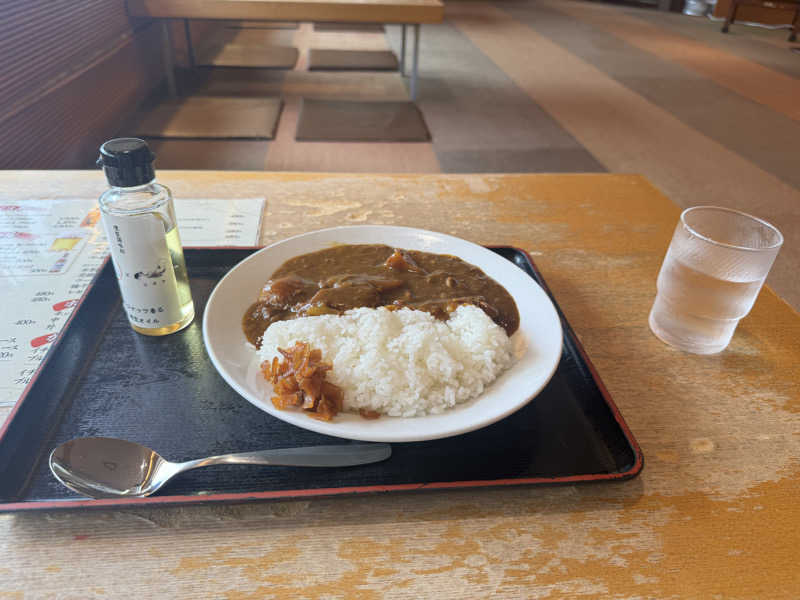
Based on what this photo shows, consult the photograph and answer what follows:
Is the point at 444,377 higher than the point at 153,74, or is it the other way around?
the point at 444,377

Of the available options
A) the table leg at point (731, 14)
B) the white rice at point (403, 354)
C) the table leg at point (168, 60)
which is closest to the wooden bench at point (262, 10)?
the table leg at point (168, 60)

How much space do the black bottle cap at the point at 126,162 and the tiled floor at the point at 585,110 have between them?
2.79 meters

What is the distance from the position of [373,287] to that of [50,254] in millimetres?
804

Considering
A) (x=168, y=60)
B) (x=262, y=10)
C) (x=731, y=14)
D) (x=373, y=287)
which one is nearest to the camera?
(x=373, y=287)

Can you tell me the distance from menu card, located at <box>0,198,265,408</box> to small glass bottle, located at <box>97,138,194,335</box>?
200mm

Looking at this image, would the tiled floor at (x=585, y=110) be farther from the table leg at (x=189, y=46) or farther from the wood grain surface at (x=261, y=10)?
the wood grain surface at (x=261, y=10)

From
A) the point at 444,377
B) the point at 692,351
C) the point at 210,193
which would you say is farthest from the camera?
the point at 210,193

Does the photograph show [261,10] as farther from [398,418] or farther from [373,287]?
[398,418]

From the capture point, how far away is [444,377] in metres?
0.81

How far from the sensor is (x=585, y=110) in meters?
5.01

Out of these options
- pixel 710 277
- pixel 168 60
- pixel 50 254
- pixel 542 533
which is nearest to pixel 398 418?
pixel 542 533

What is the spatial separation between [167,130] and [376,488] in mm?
3867

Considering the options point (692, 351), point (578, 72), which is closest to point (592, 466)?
point (692, 351)

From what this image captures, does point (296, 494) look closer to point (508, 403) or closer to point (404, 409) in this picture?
point (404, 409)
